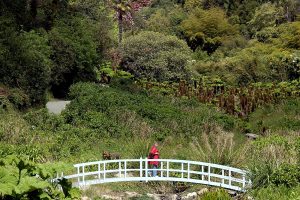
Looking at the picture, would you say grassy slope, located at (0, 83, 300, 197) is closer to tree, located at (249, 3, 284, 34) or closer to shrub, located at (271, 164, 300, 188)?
shrub, located at (271, 164, 300, 188)

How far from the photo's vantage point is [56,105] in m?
33.0

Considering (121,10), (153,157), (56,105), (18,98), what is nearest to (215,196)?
(153,157)

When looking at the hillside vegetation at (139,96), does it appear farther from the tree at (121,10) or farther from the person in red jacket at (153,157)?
the person in red jacket at (153,157)

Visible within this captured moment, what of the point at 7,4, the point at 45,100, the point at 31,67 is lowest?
the point at 45,100

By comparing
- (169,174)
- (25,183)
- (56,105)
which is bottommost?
(56,105)

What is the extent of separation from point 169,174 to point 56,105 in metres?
17.5

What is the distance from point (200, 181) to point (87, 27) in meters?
21.2

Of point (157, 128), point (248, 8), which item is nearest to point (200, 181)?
point (157, 128)

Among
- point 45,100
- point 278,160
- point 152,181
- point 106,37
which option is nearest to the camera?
point 278,160

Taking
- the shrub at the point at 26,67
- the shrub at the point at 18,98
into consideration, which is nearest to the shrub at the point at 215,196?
the shrub at the point at 18,98

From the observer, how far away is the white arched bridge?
14.6 meters

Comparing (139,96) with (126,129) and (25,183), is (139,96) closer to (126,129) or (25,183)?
(126,129)

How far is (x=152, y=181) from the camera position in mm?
15938

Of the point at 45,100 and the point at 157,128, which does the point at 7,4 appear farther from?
the point at 157,128
